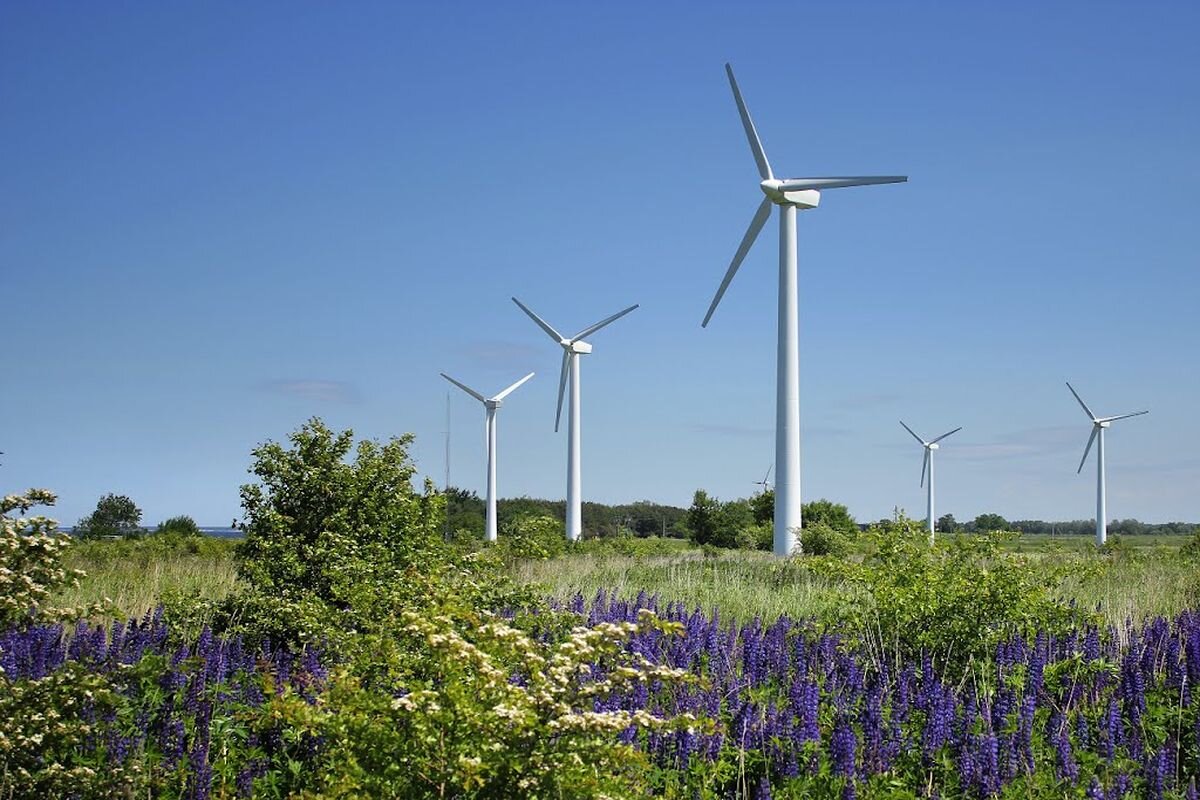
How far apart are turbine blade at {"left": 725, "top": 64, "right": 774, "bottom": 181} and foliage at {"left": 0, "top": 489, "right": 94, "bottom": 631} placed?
31.0 m

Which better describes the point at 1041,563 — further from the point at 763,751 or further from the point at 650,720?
the point at 650,720

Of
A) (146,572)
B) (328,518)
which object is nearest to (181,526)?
(146,572)

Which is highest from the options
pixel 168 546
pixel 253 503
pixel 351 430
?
pixel 351 430

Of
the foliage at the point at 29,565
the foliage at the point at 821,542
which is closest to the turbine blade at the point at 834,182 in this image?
the foliage at the point at 821,542

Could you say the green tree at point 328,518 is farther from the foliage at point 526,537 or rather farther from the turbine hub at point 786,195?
the turbine hub at point 786,195

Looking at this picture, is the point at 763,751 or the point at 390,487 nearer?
the point at 763,751

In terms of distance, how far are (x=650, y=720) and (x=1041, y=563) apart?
402 inches

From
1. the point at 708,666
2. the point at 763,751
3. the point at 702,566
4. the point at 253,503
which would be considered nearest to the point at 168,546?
the point at 702,566

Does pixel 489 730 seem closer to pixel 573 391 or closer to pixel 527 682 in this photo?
pixel 527 682

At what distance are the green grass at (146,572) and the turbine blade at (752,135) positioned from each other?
20.9 metres

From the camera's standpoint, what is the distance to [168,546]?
28578 mm

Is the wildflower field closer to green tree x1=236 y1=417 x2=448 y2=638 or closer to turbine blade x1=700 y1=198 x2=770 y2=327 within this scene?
green tree x1=236 y1=417 x2=448 y2=638

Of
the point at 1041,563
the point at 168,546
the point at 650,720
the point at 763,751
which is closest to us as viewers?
the point at 650,720

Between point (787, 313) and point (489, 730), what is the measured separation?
29343mm
